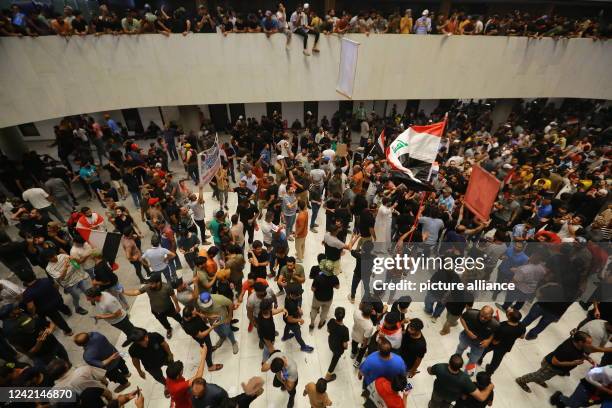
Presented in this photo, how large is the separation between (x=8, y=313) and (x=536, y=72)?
767 inches

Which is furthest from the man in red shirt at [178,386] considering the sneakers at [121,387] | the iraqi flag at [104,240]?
the iraqi flag at [104,240]

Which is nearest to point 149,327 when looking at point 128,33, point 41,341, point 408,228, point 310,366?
point 41,341

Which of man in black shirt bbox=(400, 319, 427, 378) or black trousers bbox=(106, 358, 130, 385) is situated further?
black trousers bbox=(106, 358, 130, 385)

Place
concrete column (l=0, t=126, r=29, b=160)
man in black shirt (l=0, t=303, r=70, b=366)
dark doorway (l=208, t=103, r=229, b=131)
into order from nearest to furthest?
man in black shirt (l=0, t=303, r=70, b=366) → concrete column (l=0, t=126, r=29, b=160) → dark doorway (l=208, t=103, r=229, b=131)

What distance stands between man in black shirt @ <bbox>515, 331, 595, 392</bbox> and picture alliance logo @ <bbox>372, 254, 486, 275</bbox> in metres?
1.57

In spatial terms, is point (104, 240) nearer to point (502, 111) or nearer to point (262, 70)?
point (262, 70)

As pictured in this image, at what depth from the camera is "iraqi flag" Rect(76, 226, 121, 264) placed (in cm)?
574

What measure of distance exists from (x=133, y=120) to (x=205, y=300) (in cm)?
1530

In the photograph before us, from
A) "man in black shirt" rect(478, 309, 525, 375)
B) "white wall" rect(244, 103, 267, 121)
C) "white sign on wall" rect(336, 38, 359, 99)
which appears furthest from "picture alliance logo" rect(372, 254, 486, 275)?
"white wall" rect(244, 103, 267, 121)

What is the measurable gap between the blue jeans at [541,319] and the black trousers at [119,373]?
270 inches

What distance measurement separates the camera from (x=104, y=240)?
18.9 ft

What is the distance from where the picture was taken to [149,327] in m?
5.98

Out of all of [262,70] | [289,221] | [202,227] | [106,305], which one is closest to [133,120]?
[262,70]

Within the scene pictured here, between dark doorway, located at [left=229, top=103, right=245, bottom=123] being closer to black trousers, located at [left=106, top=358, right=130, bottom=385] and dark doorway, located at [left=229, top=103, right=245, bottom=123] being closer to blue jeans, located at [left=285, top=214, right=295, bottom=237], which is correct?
blue jeans, located at [left=285, top=214, right=295, bottom=237]
